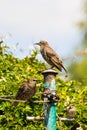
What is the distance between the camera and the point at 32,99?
9.53 meters

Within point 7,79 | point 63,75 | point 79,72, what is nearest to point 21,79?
point 7,79

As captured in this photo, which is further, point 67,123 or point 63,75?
point 63,75

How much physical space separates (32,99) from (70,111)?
81 centimetres

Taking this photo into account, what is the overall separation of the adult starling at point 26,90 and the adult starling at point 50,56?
0.65 metres

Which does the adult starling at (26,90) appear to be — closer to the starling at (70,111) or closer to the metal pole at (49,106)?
the starling at (70,111)

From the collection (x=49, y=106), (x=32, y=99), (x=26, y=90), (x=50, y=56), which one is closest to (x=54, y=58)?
(x=50, y=56)

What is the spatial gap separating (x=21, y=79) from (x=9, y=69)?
1.24 feet

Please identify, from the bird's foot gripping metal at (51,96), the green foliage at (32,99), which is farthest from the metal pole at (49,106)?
the green foliage at (32,99)

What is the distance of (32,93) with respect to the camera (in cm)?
916

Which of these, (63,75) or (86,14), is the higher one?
(86,14)

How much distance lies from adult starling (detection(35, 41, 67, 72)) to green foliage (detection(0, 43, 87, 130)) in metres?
0.32

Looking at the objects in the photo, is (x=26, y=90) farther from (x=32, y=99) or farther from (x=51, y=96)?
(x=51, y=96)

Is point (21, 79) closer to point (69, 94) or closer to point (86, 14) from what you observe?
point (69, 94)

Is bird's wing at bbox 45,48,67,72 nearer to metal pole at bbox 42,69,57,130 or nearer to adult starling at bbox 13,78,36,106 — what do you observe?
adult starling at bbox 13,78,36,106
